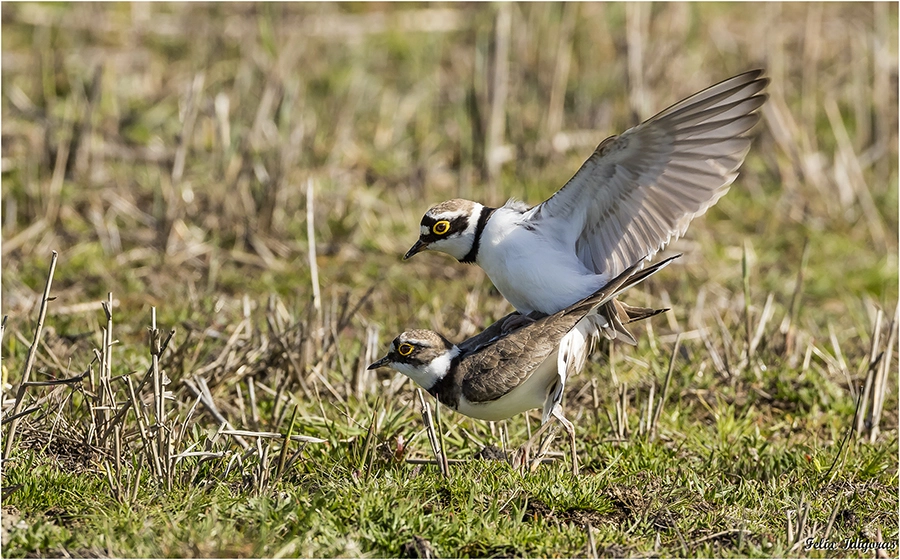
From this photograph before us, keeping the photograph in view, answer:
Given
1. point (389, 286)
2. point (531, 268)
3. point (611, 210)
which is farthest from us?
point (389, 286)

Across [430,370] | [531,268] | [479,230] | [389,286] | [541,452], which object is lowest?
[541,452]

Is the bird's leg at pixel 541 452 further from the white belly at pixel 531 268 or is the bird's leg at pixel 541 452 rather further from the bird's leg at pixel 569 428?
the white belly at pixel 531 268

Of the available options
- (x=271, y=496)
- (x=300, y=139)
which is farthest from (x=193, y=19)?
(x=271, y=496)

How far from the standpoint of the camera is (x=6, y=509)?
4.20 metres

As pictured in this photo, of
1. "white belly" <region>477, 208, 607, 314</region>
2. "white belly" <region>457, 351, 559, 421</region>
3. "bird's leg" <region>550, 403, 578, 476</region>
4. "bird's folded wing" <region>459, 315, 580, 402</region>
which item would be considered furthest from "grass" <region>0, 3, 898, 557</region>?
"white belly" <region>477, 208, 607, 314</region>

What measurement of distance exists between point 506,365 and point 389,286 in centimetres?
287

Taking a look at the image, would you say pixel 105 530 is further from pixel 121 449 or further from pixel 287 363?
pixel 287 363

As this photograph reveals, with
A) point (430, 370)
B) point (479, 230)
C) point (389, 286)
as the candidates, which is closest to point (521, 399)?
point (430, 370)

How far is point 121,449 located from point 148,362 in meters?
1.24

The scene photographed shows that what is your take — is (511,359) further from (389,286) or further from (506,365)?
(389,286)

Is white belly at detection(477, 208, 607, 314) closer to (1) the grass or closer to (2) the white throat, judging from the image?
(2) the white throat

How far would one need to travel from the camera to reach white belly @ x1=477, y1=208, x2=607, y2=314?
16.6ft

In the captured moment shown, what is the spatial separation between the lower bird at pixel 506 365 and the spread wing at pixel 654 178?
40 cm

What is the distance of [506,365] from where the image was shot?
478 cm
